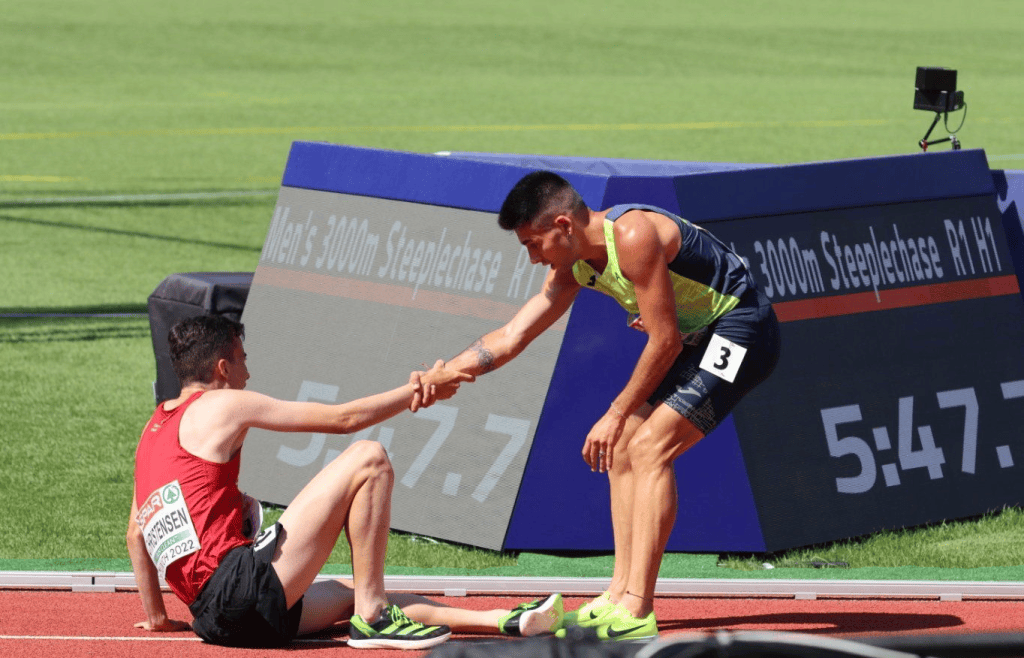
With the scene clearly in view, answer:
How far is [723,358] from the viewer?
6180 millimetres

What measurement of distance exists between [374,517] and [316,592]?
1.76ft

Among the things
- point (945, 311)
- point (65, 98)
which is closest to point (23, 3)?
point (65, 98)

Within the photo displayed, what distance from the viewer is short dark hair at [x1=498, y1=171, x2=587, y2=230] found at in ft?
19.5

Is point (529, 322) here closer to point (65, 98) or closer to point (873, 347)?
point (873, 347)

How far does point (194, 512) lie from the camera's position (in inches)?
227

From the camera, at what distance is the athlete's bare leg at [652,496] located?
6.02 metres

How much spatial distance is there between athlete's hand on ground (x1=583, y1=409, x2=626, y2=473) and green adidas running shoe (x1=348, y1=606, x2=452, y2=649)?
2.81 feet

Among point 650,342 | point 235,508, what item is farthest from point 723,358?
point 235,508

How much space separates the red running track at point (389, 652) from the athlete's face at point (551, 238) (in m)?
1.41

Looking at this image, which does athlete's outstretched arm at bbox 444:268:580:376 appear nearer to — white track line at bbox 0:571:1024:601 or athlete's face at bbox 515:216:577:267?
athlete's face at bbox 515:216:577:267

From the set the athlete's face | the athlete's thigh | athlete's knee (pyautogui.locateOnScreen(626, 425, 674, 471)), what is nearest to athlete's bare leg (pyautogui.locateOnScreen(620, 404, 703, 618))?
athlete's knee (pyautogui.locateOnScreen(626, 425, 674, 471))

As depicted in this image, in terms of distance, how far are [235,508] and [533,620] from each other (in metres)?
1.15

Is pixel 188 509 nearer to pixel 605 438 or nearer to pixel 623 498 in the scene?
pixel 605 438

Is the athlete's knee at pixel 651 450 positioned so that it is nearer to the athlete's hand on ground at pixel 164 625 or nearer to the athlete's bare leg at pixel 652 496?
the athlete's bare leg at pixel 652 496
